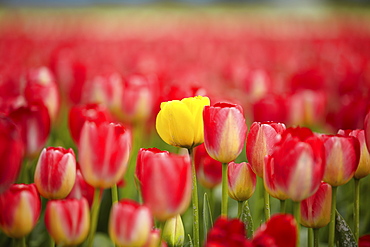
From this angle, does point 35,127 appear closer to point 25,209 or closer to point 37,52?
point 25,209

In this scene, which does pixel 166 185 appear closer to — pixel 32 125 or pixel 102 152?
pixel 102 152

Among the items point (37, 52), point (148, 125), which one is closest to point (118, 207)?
point (148, 125)

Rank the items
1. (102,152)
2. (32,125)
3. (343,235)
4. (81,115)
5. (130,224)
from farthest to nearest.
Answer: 1. (81,115)
2. (32,125)
3. (343,235)
4. (102,152)
5. (130,224)

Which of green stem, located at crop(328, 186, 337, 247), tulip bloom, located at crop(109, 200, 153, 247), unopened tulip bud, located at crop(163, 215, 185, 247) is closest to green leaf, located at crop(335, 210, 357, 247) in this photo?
green stem, located at crop(328, 186, 337, 247)

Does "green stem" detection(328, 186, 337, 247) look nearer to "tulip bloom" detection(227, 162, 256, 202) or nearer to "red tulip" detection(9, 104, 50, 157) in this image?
"tulip bloom" detection(227, 162, 256, 202)

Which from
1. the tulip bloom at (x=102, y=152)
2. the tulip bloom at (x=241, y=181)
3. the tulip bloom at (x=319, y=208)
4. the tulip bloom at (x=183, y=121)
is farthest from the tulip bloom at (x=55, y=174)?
the tulip bloom at (x=319, y=208)

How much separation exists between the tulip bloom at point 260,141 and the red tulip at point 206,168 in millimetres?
214

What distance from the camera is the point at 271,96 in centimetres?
126

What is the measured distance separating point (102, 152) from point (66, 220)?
0.38 ft

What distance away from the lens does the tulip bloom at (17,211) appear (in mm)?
587

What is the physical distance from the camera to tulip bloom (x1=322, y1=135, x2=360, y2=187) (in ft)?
2.12

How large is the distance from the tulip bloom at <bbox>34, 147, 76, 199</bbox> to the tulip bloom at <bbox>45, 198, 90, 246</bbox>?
0.33 feet

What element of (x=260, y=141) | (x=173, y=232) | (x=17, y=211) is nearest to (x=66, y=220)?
(x=17, y=211)

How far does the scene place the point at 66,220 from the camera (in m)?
0.57
